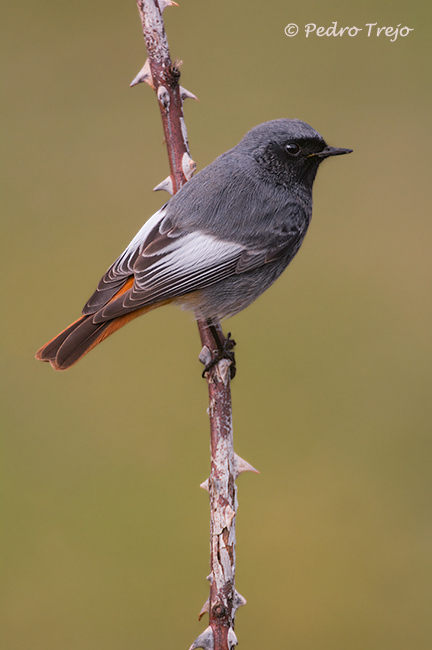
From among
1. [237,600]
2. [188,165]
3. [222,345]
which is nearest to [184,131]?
[188,165]

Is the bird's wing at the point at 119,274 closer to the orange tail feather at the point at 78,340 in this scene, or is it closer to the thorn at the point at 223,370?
the orange tail feather at the point at 78,340

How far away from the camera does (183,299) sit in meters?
1.94

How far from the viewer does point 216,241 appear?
1.83 metres

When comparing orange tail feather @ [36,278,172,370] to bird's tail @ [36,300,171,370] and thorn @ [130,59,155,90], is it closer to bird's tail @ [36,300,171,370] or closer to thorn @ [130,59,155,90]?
bird's tail @ [36,300,171,370]

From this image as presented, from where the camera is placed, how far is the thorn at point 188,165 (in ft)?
6.24

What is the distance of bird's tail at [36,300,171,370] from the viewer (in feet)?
5.64

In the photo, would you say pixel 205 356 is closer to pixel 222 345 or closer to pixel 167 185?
pixel 222 345

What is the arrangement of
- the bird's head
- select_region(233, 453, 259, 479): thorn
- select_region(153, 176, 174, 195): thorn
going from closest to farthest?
select_region(233, 453, 259, 479): thorn, the bird's head, select_region(153, 176, 174, 195): thorn

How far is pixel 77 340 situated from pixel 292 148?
925 millimetres

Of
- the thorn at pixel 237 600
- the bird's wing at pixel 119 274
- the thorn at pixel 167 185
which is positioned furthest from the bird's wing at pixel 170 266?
the thorn at pixel 237 600

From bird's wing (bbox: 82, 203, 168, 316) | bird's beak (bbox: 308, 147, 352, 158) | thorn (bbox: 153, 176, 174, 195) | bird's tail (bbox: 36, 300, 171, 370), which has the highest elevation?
bird's beak (bbox: 308, 147, 352, 158)

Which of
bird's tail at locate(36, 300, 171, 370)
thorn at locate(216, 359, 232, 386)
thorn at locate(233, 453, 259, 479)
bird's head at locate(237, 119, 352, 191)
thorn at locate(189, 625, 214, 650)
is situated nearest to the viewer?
thorn at locate(189, 625, 214, 650)

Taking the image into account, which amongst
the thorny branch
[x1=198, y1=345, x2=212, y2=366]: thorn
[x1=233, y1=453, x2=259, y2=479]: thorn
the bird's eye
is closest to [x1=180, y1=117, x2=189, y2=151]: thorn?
the thorny branch

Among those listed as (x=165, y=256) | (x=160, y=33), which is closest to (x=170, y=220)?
(x=165, y=256)
